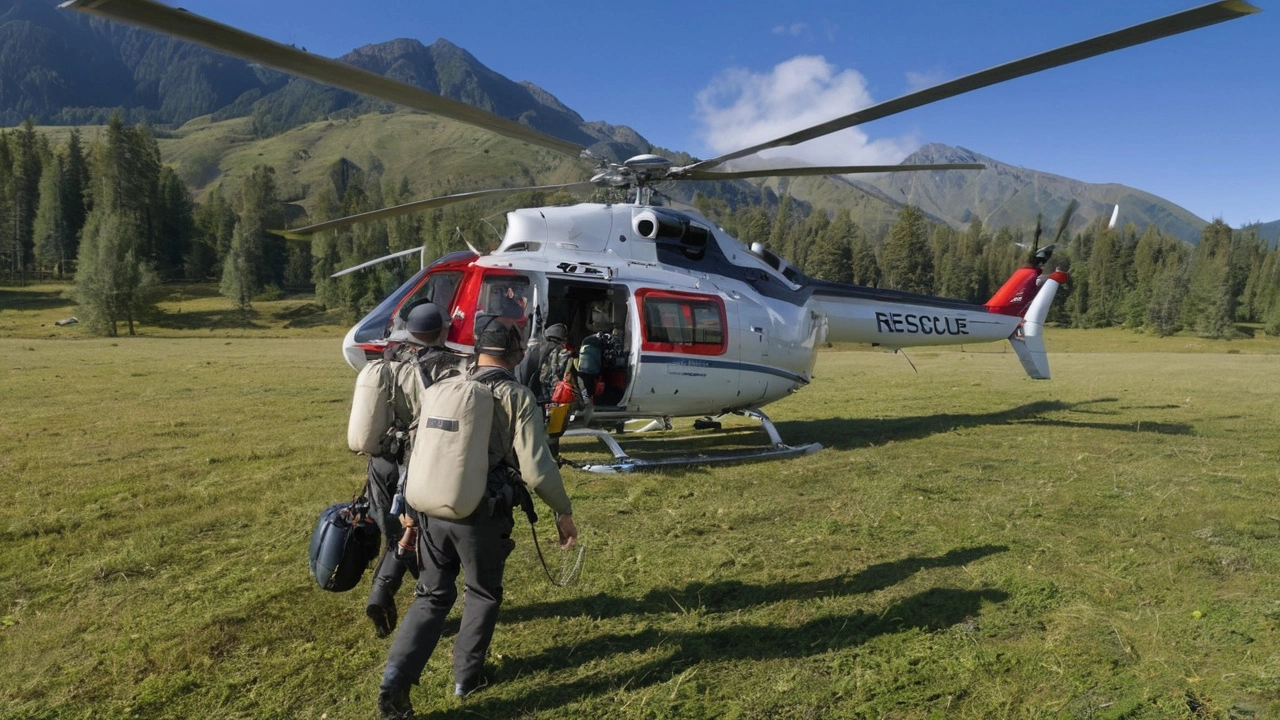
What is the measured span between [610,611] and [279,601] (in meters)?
2.31

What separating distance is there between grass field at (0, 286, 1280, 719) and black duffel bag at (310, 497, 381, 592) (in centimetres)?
46

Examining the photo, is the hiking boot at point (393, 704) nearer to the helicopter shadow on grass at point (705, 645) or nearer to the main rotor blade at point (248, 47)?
the helicopter shadow on grass at point (705, 645)

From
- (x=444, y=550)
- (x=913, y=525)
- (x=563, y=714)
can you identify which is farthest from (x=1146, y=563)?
(x=444, y=550)

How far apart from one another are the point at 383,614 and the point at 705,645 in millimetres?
1958

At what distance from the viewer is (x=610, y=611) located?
190 inches

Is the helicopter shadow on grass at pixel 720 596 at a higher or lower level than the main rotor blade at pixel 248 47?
lower

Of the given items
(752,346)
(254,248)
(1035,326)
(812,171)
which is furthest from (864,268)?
(812,171)

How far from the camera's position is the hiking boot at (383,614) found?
421 centimetres

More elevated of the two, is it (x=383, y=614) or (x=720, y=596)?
(x=383, y=614)

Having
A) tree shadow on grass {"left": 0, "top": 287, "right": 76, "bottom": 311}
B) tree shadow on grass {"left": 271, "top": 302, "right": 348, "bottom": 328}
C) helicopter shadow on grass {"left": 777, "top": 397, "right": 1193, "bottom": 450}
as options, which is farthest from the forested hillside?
helicopter shadow on grass {"left": 777, "top": 397, "right": 1193, "bottom": 450}

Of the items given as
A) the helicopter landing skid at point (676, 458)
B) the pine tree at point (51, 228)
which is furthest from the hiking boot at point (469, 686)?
the pine tree at point (51, 228)

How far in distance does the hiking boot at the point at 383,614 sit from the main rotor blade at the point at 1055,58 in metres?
5.64

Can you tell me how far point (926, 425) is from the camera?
40.9 ft

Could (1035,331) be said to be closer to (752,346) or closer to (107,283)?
(752,346)
